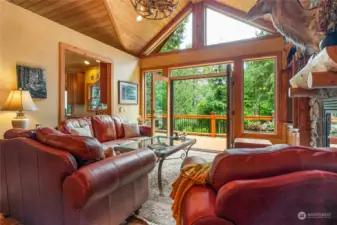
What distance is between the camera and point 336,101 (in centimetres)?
225

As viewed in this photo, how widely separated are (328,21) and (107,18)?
416cm

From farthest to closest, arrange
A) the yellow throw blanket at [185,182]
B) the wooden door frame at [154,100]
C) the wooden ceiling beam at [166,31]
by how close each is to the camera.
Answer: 1. the wooden ceiling beam at [166,31]
2. the wooden door frame at [154,100]
3. the yellow throw blanket at [185,182]

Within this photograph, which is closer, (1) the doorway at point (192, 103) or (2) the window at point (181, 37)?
(1) the doorway at point (192, 103)

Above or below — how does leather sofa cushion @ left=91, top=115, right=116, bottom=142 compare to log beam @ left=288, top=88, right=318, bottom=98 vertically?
below

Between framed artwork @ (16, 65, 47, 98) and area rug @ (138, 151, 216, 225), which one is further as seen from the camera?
framed artwork @ (16, 65, 47, 98)

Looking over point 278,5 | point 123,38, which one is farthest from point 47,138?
point 123,38

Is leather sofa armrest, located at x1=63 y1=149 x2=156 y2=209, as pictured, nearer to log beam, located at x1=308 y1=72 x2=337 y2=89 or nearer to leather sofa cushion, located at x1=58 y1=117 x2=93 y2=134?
log beam, located at x1=308 y1=72 x2=337 y2=89

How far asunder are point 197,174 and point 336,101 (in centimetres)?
212

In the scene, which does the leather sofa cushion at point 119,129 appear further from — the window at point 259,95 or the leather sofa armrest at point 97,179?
the window at point 259,95

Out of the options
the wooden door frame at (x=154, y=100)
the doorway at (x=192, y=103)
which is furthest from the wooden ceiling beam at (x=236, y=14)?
the wooden door frame at (x=154, y=100)

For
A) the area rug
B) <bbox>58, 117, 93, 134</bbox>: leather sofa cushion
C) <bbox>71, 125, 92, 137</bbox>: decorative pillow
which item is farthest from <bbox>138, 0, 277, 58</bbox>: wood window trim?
the area rug

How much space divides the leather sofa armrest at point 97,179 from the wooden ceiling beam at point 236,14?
4413 millimetres

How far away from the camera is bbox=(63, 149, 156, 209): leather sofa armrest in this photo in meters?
1.25

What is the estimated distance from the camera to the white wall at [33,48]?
117 inches
